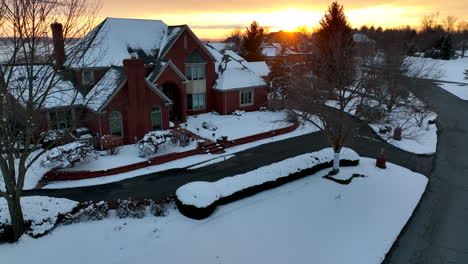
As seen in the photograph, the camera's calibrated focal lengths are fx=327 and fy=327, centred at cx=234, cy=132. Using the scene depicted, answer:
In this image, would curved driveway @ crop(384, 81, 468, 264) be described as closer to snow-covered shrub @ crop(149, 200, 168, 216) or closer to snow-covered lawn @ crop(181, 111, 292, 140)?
snow-covered shrub @ crop(149, 200, 168, 216)

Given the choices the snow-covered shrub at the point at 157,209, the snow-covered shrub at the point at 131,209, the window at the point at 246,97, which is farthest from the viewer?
the window at the point at 246,97

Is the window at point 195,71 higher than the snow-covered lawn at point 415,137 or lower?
higher

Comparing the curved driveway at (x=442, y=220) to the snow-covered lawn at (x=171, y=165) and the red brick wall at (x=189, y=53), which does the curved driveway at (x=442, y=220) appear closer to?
the snow-covered lawn at (x=171, y=165)

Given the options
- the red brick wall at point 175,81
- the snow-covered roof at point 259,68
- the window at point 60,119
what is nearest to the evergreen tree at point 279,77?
the snow-covered roof at point 259,68

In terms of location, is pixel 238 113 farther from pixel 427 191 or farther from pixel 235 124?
pixel 427 191

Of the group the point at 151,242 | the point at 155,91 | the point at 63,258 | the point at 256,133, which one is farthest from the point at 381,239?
the point at 155,91

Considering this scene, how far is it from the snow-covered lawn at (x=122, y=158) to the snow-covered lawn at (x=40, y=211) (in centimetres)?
606

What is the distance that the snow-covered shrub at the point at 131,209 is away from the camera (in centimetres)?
1367

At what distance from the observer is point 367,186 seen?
17953 millimetres

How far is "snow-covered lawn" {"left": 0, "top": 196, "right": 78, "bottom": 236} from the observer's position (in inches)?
486

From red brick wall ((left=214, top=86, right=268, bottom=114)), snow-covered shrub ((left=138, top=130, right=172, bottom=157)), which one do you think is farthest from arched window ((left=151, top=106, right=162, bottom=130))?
red brick wall ((left=214, top=86, right=268, bottom=114))

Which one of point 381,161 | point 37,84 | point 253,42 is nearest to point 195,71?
point 37,84

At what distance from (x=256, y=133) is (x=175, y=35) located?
11994mm

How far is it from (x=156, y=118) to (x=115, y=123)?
11.1 ft
